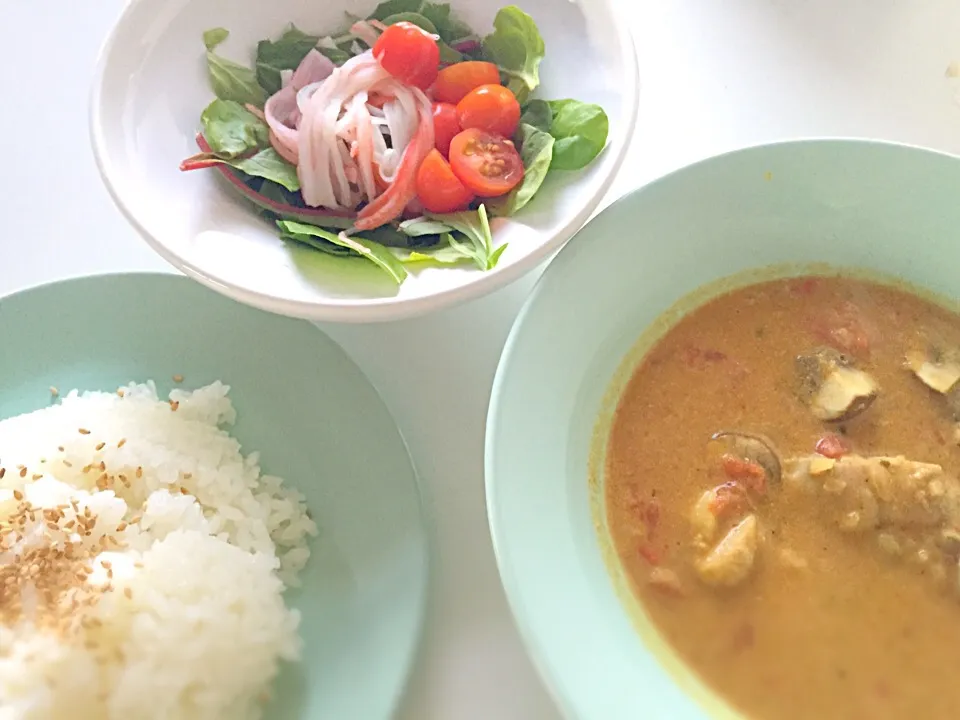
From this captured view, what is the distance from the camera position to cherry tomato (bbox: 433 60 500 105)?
195cm

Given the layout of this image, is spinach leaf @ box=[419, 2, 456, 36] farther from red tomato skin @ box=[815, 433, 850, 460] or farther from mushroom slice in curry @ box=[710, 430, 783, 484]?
red tomato skin @ box=[815, 433, 850, 460]

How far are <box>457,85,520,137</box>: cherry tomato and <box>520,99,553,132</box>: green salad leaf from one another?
0.12ft

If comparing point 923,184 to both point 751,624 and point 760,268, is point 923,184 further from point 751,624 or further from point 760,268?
point 751,624

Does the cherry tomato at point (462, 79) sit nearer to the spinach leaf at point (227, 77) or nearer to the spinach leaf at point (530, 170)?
the spinach leaf at point (530, 170)

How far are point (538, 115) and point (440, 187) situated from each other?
299mm

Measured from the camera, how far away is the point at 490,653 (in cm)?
163

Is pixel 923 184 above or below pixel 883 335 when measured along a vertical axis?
above

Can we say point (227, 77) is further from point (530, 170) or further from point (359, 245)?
point (530, 170)

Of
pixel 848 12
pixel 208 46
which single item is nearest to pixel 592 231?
pixel 208 46

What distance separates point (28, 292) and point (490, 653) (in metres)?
1.25

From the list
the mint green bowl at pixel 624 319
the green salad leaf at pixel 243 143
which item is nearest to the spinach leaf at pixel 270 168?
the green salad leaf at pixel 243 143

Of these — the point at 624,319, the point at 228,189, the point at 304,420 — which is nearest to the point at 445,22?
the point at 228,189

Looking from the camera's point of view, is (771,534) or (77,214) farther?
(77,214)

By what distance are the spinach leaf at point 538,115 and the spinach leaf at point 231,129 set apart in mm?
578
